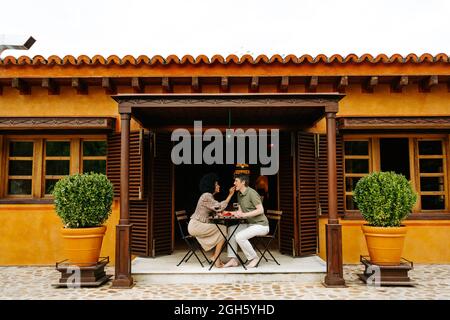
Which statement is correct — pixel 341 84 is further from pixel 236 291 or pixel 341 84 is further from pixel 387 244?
pixel 236 291

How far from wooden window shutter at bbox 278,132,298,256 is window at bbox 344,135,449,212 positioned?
4.16ft

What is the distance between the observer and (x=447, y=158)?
7918 millimetres

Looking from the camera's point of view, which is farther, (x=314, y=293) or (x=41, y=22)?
(x=41, y=22)

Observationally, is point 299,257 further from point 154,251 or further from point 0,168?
point 0,168

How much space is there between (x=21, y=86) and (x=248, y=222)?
17.1 feet

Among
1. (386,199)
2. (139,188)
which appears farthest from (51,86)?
(386,199)

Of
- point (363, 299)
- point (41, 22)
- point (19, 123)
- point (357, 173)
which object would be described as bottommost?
point (363, 299)

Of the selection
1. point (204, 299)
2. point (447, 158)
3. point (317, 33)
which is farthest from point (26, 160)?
point (317, 33)

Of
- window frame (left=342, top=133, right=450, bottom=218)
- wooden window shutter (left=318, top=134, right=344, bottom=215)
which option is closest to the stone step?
wooden window shutter (left=318, top=134, right=344, bottom=215)

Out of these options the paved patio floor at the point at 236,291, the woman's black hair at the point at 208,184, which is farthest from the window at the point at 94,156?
the woman's black hair at the point at 208,184

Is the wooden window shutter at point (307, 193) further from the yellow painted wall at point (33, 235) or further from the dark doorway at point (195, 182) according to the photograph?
the dark doorway at point (195, 182)

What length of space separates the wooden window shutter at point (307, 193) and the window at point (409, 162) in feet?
2.82

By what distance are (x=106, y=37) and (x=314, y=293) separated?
25.4m

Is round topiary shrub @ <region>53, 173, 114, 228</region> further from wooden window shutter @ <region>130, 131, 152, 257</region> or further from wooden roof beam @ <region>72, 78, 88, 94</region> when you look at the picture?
wooden roof beam @ <region>72, 78, 88, 94</region>
